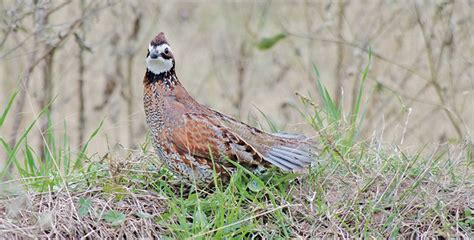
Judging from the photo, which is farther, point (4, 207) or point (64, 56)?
point (64, 56)

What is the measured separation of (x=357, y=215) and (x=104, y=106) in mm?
4760

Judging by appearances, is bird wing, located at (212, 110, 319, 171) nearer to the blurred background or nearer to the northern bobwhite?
the northern bobwhite

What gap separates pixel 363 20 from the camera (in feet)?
30.8

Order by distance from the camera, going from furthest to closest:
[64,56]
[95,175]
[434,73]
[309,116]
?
1. [64,56]
2. [434,73]
3. [309,116]
4. [95,175]

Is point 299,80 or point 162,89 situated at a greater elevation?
point 162,89

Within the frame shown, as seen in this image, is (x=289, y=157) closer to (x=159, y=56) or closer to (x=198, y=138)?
(x=198, y=138)

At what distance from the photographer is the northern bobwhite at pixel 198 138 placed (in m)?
4.96

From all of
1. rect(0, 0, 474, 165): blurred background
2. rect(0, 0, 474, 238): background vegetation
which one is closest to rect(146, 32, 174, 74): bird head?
rect(0, 0, 474, 238): background vegetation

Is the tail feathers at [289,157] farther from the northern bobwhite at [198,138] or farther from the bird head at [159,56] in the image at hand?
the bird head at [159,56]

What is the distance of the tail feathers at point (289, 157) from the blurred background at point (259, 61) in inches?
98.5

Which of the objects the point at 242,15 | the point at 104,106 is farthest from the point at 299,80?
the point at 104,106

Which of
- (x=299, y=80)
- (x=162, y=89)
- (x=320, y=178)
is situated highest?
(x=162, y=89)

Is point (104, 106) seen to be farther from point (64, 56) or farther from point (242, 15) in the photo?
point (242, 15)

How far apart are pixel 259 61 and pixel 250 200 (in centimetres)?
567
